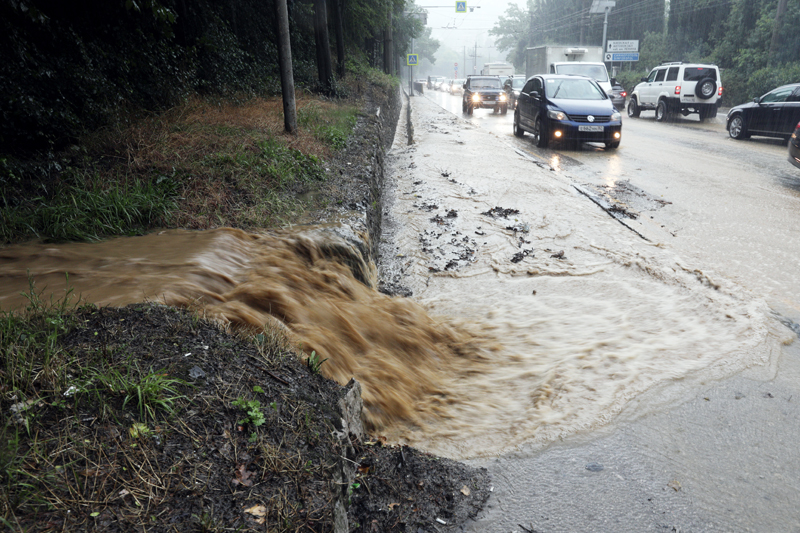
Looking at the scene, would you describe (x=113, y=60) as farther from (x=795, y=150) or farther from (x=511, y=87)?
(x=511, y=87)

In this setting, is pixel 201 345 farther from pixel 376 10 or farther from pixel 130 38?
pixel 376 10

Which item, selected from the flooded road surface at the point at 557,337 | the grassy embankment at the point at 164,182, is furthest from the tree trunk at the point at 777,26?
the grassy embankment at the point at 164,182

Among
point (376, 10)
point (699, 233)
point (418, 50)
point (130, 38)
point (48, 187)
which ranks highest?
point (418, 50)

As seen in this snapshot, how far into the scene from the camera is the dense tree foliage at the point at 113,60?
5.94 meters

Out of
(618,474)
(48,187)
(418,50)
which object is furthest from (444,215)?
(418,50)

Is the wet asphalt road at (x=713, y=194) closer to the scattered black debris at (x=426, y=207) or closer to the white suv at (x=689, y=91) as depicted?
the scattered black debris at (x=426, y=207)

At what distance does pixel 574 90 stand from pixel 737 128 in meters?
5.78

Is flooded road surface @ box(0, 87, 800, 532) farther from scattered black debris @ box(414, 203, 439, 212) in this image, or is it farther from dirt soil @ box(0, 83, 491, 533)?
scattered black debris @ box(414, 203, 439, 212)

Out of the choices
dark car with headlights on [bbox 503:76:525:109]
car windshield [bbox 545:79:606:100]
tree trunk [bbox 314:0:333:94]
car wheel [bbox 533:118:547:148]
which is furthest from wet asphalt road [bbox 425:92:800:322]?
dark car with headlights on [bbox 503:76:525:109]

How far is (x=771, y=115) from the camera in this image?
49.1ft

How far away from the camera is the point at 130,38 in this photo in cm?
857

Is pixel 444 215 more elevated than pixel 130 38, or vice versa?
pixel 130 38

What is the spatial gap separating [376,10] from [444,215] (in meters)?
14.3

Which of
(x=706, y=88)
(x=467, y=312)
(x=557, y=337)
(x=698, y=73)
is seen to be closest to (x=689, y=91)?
(x=706, y=88)
